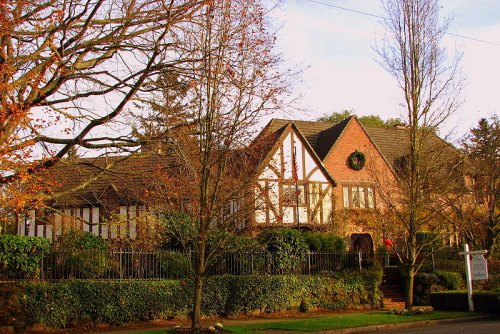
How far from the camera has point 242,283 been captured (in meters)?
19.2

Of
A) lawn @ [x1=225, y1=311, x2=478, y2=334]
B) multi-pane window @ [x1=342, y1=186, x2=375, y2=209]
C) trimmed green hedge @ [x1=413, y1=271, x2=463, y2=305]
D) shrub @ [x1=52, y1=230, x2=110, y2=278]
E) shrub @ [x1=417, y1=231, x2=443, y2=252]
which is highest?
multi-pane window @ [x1=342, y1=186, x2=375, y2=209]

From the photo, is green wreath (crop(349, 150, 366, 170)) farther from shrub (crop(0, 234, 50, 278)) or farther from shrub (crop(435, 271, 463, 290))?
shrub (crop(0, 234, 50, 278))

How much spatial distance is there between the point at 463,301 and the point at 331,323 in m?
6.46

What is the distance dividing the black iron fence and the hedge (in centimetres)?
68

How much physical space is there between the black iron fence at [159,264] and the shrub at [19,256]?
0.09ft

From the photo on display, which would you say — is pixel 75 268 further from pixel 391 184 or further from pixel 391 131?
pixel 391 131

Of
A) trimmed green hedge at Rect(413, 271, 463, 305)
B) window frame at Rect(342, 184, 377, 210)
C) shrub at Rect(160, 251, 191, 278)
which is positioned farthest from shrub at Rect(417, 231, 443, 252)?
shrub at Rect(160, 251, 191, 278)

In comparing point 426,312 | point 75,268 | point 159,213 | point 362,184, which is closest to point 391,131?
point 362,184

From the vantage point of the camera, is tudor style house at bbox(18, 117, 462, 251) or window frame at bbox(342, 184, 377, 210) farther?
window frame at bbox(342, 184, 377, 210)

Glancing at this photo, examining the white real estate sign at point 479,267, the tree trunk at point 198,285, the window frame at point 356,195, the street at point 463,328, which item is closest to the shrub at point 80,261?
the tree trunk at point 198,285

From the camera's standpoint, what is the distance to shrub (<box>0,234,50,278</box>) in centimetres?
1591

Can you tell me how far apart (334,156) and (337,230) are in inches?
194

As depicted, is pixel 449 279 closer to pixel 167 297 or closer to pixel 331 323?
pixel 331 323

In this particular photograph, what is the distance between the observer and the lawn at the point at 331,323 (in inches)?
589
